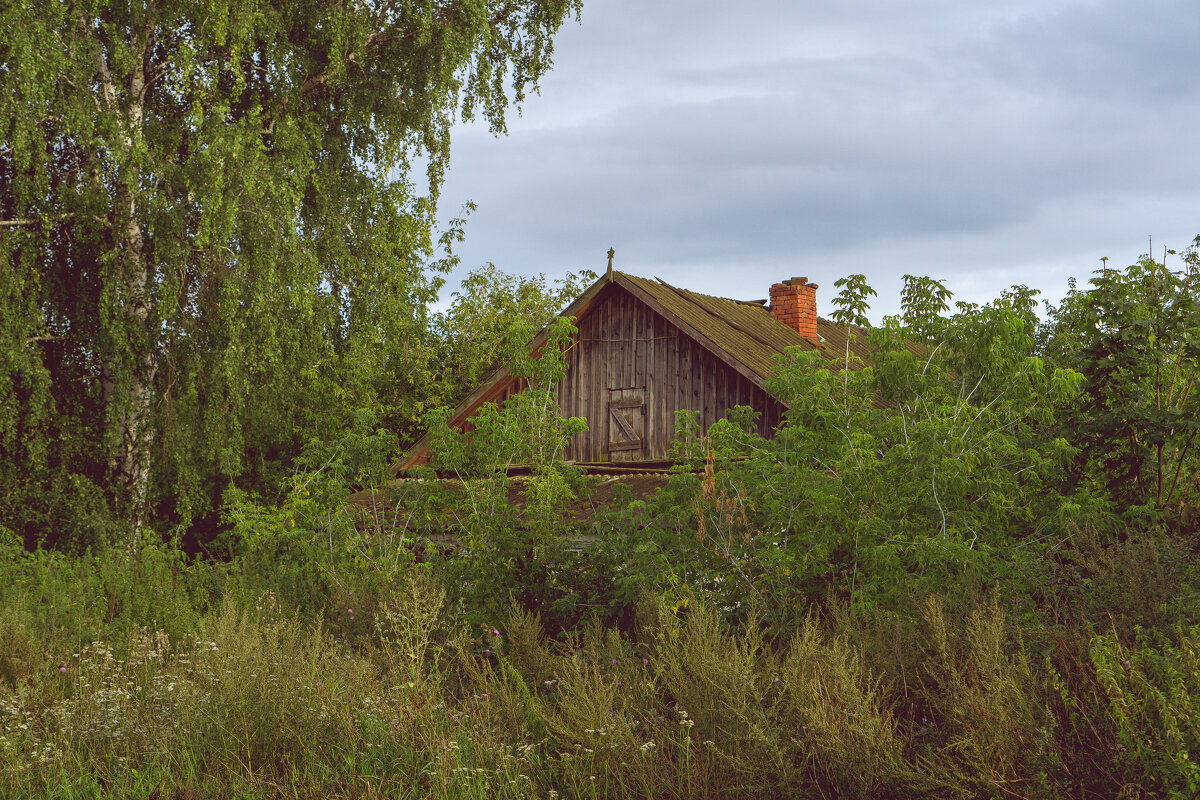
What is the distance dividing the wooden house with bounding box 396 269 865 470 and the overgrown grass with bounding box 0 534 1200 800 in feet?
33.9

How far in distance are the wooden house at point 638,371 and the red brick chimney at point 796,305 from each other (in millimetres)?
3309

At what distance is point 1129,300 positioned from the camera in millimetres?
7242

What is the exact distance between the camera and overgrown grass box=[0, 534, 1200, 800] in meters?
3.54

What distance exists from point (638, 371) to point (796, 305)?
5.90m

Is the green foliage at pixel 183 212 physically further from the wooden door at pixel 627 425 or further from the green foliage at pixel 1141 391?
the green foliage at pixel 1141 391

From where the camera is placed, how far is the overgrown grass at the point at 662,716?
3.54 m

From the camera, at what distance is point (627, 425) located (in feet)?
56.8

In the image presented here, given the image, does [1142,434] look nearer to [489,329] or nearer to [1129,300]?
[1129,300]

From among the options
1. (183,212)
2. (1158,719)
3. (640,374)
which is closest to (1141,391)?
(1158,719)

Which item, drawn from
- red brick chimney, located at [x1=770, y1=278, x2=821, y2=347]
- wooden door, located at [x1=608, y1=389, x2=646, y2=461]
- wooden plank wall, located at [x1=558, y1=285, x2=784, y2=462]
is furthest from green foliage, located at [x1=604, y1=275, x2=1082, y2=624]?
red brick chimney, located at [x1=770, y1=278, x2=821, y2=347]

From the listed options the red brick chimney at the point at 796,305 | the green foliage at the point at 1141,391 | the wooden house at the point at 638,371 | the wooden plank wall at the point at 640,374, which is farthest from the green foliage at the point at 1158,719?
the red brick chimney at the point at 796,305

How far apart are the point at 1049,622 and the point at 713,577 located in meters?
2.02

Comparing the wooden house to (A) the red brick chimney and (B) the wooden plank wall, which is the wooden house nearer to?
(B) the wooden plank wall

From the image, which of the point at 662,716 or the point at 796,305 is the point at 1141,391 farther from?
the point at 796,305
